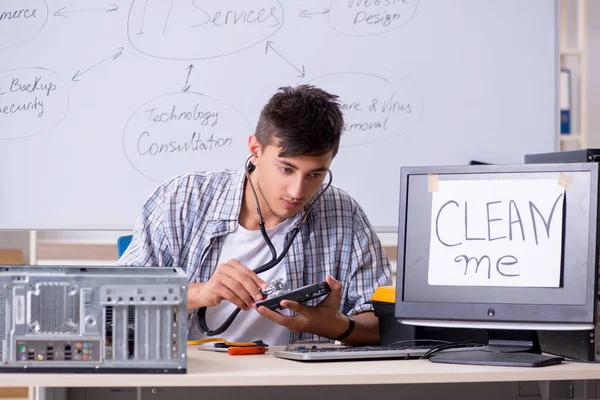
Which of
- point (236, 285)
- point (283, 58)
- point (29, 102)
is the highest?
point (283, 58)

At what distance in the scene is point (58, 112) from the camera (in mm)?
2670

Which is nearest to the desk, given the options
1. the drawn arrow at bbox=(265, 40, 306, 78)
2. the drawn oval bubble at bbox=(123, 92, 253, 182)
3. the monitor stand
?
the monitor stand

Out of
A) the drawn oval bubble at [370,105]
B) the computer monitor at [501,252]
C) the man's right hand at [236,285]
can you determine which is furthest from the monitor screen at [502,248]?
the drawn oval bubble at [370,105]

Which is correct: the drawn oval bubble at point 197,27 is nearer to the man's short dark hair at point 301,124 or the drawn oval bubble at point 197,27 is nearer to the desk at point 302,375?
the man's short dark hair at point 301,124

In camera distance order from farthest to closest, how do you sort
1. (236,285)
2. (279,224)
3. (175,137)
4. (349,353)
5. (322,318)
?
(175,137), (279,224), (322,318), (236,285), (349,353)

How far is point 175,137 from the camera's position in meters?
2.67

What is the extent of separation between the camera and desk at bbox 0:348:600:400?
1088 mm

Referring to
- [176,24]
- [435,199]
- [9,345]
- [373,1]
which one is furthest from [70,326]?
[373,1]

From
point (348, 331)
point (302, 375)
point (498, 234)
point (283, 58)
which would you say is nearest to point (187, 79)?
point (283, 58)

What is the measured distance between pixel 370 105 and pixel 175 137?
68 cm

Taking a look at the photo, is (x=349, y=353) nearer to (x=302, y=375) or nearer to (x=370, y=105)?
(x=302, y=375)

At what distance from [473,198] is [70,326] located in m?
0.72

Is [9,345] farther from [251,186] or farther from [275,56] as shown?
[275,56]

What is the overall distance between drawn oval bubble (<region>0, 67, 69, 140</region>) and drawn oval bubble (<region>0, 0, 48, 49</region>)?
0.36 ft
